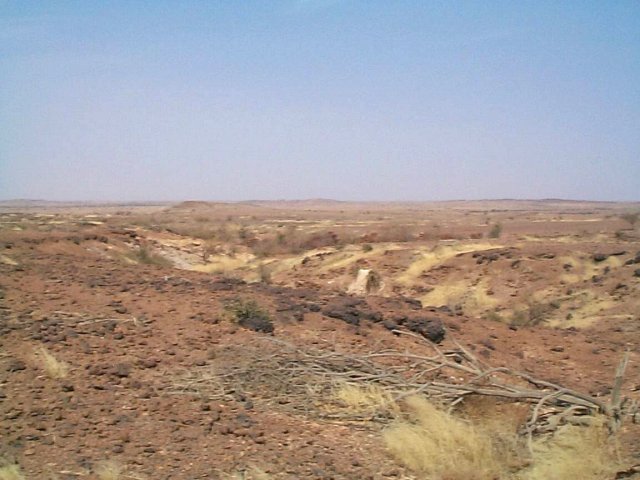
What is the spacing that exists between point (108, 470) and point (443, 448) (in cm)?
285

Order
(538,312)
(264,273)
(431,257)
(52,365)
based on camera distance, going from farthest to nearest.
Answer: (264,273) → (431,257) → (538,312) → (52,365)

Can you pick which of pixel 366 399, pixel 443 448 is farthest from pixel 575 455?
pixel 366 399

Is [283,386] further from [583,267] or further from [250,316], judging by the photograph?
[583,267]

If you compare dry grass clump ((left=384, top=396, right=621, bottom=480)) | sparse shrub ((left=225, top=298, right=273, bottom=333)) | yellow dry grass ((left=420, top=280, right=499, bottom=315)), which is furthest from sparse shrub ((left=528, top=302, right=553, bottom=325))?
dry grass clump ((left=384, top=396, right=621, bottom=480))

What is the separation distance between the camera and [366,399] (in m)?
6.84

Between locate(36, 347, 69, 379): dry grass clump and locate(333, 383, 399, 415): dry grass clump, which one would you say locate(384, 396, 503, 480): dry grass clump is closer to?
locate(333, 383, 399, 415): dry grass clump

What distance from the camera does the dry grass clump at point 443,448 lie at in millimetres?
5336

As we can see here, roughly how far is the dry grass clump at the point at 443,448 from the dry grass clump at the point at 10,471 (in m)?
3.18

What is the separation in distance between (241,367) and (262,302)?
3483 mm

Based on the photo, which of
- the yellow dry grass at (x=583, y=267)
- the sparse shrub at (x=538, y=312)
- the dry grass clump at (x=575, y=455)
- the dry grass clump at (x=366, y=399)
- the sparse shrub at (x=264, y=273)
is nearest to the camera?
the dry grass clump at (x=575, y=455)

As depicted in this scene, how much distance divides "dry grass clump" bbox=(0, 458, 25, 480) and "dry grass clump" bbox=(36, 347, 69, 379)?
2.07 m

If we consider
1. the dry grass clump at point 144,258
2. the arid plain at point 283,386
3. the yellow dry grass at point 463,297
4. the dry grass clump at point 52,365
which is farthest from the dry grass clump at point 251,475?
the dry grass clump at point 144,258

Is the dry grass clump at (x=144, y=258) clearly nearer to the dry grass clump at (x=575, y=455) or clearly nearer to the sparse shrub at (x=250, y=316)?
the sparse shrub at (x=250, y=316)

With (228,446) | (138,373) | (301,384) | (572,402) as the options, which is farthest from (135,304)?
(572,402)
